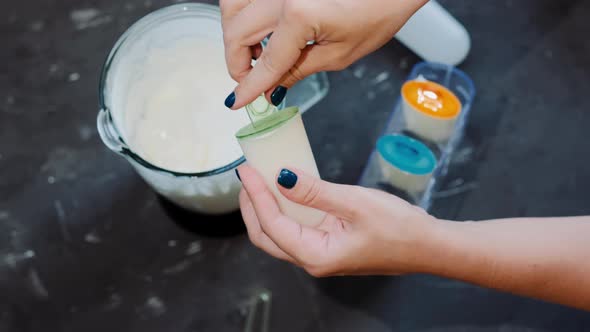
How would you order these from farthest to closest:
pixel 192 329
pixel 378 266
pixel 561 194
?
pixel 561 194, pixel 192 329, pixel 378 266

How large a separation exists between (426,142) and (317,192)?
391 mm

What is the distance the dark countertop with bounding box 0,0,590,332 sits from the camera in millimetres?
793

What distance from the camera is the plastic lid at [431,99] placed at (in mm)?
857

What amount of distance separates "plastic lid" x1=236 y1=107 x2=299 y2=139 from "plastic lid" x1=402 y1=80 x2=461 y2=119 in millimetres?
347

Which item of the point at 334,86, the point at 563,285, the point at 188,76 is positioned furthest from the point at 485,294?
the point at 188,76

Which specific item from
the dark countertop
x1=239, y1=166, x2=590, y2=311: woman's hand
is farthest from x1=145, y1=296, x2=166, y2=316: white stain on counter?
x1=239, y1=166, x2=590, y2=311: woman's hand

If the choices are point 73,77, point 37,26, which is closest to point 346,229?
point 73,77

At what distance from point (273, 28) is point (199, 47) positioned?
23 cm

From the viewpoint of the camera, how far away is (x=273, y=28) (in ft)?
2.10

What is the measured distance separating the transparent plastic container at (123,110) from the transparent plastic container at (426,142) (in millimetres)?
172

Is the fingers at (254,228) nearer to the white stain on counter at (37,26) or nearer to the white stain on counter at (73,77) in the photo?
the white stain on counter at (73,77)

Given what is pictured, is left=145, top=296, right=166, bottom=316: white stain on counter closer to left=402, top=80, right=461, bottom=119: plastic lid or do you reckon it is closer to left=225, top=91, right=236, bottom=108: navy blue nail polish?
left=225, top=91, right=236, bottom=108: navy blue nail polish

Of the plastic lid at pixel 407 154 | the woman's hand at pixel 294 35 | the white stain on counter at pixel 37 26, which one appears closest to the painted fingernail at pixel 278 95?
the woman's hand at pixel 294 35

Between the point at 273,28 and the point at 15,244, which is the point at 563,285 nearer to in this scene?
the point at 273,28
